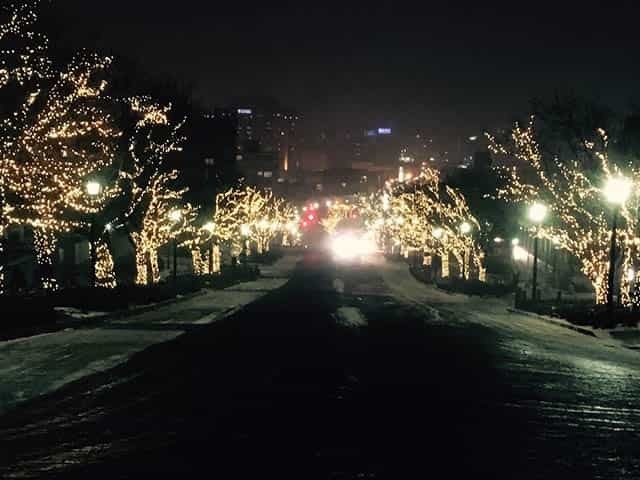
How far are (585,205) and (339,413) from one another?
92.6 ft

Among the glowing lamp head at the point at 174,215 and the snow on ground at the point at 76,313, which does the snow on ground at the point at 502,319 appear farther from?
the glowing lamp head at the point at 174,215

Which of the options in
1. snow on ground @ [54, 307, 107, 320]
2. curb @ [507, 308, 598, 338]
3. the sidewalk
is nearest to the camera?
the sidewalk

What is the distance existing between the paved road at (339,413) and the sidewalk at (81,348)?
0.58 m

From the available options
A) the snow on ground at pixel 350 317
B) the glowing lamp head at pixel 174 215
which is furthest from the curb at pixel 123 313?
the snow on ground at pixel 350 317

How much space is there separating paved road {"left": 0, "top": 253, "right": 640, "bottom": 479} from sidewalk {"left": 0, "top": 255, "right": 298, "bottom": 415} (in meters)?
0.58

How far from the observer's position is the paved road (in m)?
8.89

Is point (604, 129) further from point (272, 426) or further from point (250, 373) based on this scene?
point (272, 426)

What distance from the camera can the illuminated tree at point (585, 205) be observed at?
34.6 metres

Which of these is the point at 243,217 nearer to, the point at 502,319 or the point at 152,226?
the point at 152,226

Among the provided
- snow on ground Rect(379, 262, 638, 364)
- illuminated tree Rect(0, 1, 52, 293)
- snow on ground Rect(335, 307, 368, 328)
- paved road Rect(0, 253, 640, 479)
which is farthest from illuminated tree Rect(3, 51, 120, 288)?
snow on ground Rect(379, 262, 638, 364)

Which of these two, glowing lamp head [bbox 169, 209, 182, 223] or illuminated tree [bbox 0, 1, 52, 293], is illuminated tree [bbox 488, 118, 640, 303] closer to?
glowing lamp head [bbox 169, 209, 182, 223]

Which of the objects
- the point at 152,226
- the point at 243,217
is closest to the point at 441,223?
the point at 243,217

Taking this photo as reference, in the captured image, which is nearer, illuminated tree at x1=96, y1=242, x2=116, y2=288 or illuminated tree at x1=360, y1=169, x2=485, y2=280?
illuminated tree at x1=96, y1=242, x2=116, y2=288

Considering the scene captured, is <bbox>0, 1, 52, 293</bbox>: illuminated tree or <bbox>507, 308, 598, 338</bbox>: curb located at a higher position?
<bbox>0, 1, 52, 293</bbox>: illuminated tree
